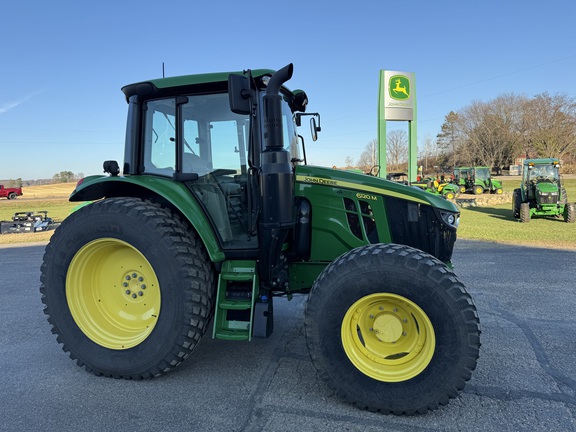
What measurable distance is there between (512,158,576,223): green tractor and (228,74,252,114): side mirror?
13.4 metres

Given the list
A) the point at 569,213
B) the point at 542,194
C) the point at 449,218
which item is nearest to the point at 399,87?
the point at 542,194

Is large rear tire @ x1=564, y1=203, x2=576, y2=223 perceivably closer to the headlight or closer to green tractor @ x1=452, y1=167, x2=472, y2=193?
the headlight

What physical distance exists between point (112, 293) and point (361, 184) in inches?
93.0

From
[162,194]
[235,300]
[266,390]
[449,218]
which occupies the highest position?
[162,194]

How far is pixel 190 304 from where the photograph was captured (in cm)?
284

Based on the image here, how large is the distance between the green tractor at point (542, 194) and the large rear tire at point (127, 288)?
1366cm

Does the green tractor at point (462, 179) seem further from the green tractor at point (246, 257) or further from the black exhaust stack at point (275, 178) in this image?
the black exhaust stack at point (275, 178)

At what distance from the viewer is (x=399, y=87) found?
14.2 meters

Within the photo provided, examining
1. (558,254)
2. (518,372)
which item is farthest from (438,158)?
(518,372)

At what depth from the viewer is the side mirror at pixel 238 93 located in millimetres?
2689

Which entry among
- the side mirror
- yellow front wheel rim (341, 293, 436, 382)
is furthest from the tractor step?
the side mirror

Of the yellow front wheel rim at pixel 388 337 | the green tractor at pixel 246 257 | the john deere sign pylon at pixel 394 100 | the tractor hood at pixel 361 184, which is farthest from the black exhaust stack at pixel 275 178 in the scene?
the john deere sign pylon at pixel 394 100

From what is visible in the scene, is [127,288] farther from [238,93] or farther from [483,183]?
[483,183]

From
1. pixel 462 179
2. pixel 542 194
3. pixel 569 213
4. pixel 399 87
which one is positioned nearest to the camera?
pixel 569 213
